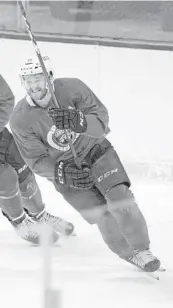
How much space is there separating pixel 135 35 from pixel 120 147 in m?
0.69

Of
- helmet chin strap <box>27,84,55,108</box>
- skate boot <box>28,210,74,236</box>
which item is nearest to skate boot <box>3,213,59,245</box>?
skate boot <box>28,210,74,236</box>

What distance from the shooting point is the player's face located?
2.40 meters

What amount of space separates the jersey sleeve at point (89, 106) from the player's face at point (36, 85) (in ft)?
0.31

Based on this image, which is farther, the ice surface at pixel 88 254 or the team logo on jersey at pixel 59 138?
the team logo on jersey at pixel 59 138

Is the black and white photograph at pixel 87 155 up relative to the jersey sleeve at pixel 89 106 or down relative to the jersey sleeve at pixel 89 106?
down

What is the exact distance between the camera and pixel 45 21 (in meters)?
3.80

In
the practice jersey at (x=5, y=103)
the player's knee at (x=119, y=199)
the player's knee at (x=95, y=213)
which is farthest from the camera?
the practice jersey at (x=5, y=103)

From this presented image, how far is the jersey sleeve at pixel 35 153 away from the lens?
247cm

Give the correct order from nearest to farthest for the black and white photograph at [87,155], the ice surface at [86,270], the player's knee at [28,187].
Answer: the ice surface at [86,270] < the black and white photograph at [87,155] < the player's knee at [28,187]

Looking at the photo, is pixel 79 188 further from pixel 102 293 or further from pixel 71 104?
pixel 102 293

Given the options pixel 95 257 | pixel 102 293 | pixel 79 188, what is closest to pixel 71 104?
pixel 79 188

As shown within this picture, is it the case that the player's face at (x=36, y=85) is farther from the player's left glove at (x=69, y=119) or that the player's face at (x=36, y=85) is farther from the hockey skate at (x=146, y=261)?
the hockey skate at (x=146, y=261)

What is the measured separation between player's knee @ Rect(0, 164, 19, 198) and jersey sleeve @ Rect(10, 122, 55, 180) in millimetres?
240

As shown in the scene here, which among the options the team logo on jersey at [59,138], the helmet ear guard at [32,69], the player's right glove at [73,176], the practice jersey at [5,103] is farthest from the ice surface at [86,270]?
the helmet ear guard at [32,69]
